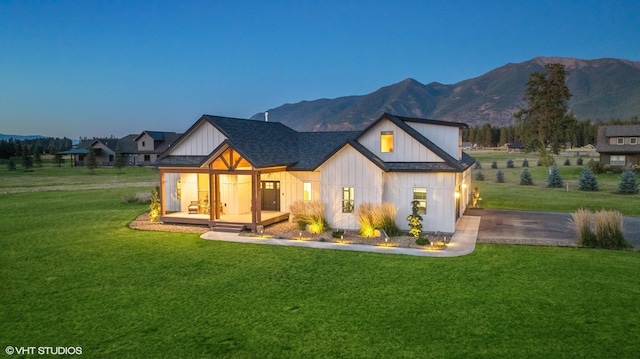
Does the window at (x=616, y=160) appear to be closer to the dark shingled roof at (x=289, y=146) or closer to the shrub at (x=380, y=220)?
the dark shingled roof at (x=289, y=146)

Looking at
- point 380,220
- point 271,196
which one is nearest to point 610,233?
point 380,220

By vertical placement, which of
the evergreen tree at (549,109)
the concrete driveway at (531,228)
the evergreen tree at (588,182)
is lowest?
the concrete driveway at (531,228)

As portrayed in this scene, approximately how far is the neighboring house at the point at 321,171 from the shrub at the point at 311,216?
0.71 m

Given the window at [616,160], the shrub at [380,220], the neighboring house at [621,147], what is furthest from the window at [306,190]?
the window at [616,160]

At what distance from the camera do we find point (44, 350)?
7.53 meters

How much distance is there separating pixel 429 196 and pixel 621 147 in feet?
137

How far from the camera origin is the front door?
74.7 ft

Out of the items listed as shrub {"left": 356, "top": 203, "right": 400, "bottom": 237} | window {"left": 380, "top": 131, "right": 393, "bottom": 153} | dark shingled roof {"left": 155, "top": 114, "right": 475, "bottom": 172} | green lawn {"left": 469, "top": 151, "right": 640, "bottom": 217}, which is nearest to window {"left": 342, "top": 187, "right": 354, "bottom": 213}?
shrub {"left": 356, "top": 203, "right": 400, "bottom": 237}

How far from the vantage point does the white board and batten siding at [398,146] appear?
19.1m

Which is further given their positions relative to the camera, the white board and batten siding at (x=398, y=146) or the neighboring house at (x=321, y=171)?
the white board and batten siding at (x=398, y=146)

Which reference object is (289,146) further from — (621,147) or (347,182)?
(621,147)

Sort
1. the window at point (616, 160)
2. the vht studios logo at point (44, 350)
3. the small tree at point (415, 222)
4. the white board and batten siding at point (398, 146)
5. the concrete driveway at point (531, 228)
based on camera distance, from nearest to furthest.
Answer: the vht studios logo at point (44, 350)
the concrete driveway at point (531, 228)
the small tree at point (415, 222)
the white board and batten siding at point (398, 146)
the window at point (616, 160)

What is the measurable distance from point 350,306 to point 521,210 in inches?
761

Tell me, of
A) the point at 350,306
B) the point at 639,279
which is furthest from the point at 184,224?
the point at 639,279
